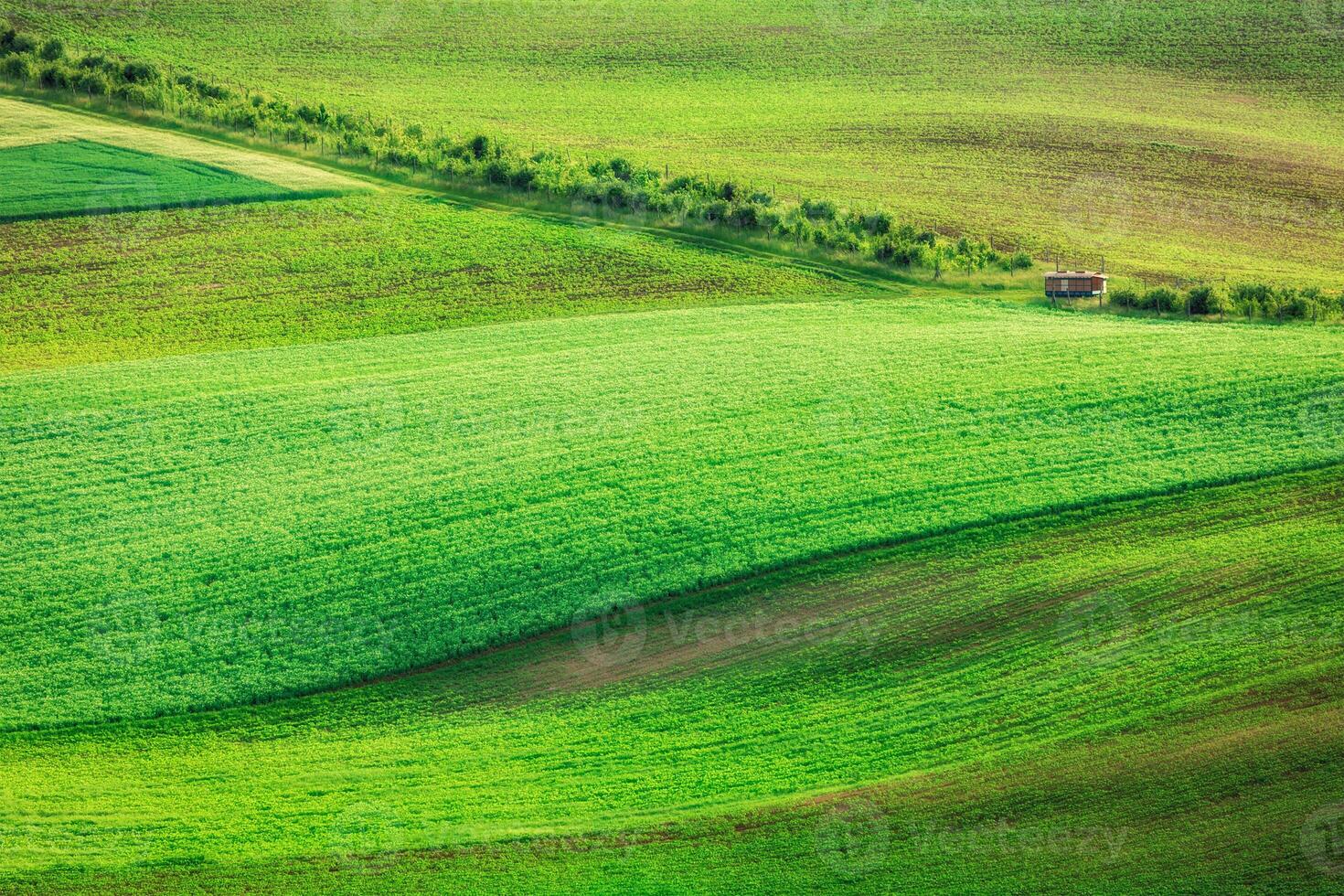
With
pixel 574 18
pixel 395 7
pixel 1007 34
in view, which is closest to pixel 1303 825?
pixel 1007 34

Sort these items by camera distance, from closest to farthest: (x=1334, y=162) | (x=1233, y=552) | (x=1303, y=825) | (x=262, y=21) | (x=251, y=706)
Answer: (x=1303, y=825)
(x=251, y=706)
(x=1233, y=552)
(x=1334, y=162)
(x=262, y=21)

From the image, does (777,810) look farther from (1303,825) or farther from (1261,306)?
(1261,306)

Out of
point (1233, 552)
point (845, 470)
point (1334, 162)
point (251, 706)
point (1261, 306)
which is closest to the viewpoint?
point (251, 706)
